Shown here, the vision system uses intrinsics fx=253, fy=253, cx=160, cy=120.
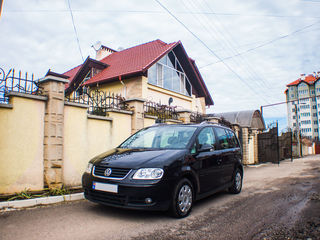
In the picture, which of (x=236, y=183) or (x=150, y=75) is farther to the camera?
(x=150, y=75)

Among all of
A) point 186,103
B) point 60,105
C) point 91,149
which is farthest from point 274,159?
point 60,105

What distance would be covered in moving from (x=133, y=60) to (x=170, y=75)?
2874 mm

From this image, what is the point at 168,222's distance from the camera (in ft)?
13.3

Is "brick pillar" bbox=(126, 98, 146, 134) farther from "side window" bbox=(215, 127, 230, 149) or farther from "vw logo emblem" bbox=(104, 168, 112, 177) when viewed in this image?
Result: "vw logo emblem" bbox=(104, 168, 112, 177)

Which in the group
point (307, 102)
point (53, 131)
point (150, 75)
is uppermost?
point (307, 102)

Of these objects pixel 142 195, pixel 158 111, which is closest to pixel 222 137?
pixel 142 195

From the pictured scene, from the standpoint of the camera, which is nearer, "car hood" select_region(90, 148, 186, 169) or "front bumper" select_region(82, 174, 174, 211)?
"front bumper" select_region(82, 174, 174, 211)

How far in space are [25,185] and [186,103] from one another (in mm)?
15694

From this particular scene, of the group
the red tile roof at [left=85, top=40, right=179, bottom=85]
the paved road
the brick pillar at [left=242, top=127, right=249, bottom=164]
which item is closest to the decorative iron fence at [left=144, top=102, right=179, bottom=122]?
the red tile roof at [left=85, top=40, right=179, bottom=85]

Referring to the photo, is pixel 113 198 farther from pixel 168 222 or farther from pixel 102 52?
pixel 102 52

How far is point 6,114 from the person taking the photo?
5328mm

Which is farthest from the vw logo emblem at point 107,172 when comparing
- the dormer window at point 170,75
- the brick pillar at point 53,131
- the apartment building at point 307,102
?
the apartment building at point 307,102

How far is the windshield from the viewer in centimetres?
500

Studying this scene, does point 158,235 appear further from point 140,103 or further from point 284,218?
point 140,103
